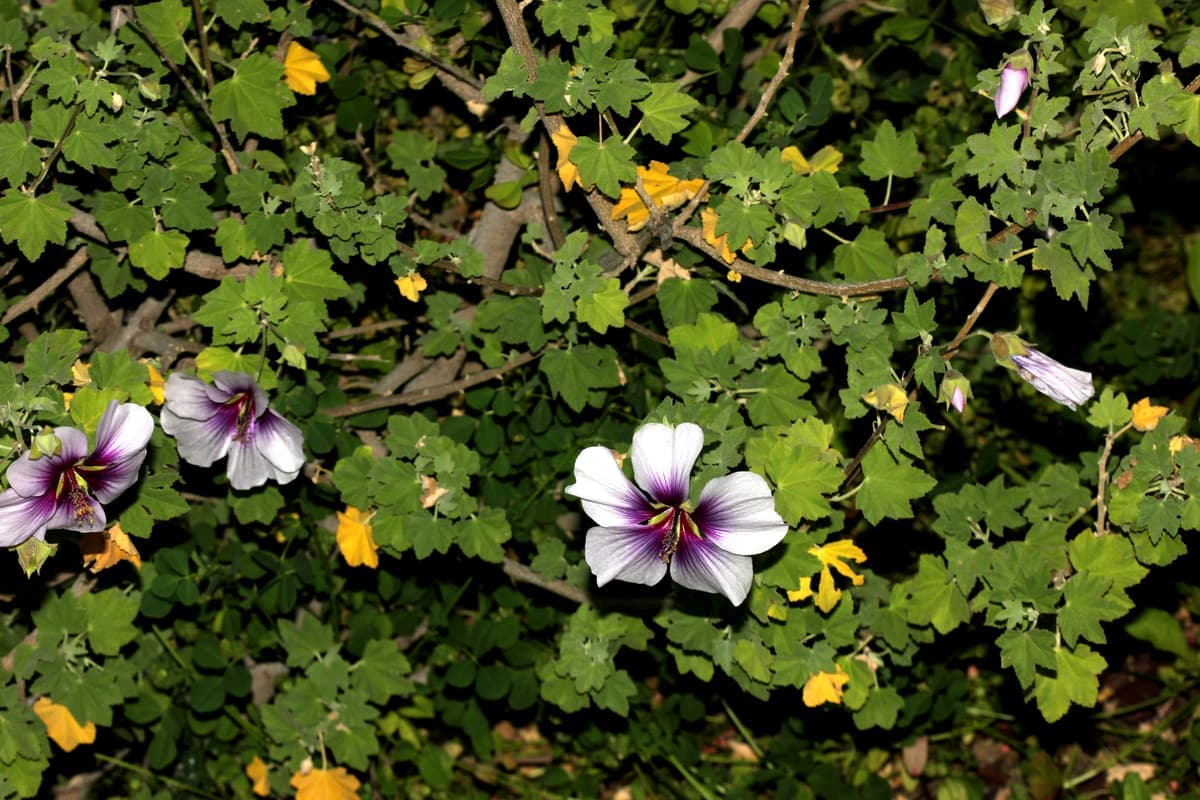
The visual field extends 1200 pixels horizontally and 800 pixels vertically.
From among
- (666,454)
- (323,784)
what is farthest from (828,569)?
(323,784)

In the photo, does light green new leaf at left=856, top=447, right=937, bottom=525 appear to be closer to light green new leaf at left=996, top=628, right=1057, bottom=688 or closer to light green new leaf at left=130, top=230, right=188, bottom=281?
light green new leaf at left=996, top=628, right=1057, bottom=688

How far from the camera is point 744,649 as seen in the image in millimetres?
2535

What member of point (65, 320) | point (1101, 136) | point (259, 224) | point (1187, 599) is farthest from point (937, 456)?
point (65, 320)

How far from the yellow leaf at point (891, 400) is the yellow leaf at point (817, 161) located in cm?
53

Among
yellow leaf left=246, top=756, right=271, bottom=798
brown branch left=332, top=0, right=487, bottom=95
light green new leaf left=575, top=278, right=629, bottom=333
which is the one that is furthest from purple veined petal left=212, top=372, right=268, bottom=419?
yellow leaf left=246, top=756, right=271, bottom=798

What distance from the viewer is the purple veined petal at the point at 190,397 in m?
2.36

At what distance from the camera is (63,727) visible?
2.69 m

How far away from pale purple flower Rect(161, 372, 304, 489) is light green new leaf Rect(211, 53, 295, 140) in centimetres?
50

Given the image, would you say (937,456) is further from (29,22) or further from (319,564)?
(29,22)

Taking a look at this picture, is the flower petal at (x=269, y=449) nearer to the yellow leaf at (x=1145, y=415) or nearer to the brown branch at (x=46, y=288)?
the brown branch at (x=46, y=288)

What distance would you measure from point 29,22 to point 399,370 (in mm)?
1004

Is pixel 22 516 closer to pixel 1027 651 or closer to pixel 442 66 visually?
pixel 442 66

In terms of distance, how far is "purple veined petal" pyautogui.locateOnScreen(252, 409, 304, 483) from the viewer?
248 centimetres

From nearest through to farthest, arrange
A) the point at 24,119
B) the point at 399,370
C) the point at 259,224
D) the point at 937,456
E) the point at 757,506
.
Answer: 1. the point at 757,506
2. the point at 259,224
3. the point at 24,119
4. the point at 399,370
5. the point at 937,456
